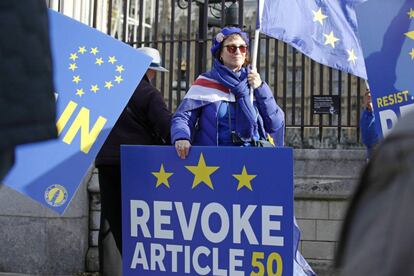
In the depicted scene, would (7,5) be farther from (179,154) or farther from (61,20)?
(61,20)

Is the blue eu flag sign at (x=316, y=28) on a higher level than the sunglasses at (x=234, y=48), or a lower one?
higher

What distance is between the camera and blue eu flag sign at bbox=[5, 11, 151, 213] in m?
3.95

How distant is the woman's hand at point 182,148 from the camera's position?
3.94 metres

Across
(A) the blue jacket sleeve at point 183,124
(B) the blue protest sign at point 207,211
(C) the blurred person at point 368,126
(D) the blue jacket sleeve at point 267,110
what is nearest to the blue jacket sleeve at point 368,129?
(C) the blurred person at point 368,126

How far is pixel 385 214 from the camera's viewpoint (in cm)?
101

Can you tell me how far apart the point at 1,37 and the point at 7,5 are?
0.06 m

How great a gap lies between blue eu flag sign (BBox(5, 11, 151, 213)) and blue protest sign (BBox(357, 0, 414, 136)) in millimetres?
1361

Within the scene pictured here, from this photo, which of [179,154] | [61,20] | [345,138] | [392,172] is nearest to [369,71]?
[179,154]

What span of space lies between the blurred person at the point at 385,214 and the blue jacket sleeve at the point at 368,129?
442 centimetres

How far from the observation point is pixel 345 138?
638cm

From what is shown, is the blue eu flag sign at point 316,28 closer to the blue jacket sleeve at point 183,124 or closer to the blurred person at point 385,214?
the blue jacket sleeve at point 183,124

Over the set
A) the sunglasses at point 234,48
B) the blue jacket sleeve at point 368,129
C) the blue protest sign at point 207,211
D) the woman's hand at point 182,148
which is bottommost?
the blue protest sign at point 207,211

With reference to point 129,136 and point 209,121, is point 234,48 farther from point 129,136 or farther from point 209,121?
point 129,136

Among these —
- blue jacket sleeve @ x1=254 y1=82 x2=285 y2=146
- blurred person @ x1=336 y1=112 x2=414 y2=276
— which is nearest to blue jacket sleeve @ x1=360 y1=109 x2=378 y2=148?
blue jacket sleeve @ x1=254 y1=82 x2=285 y2=146
